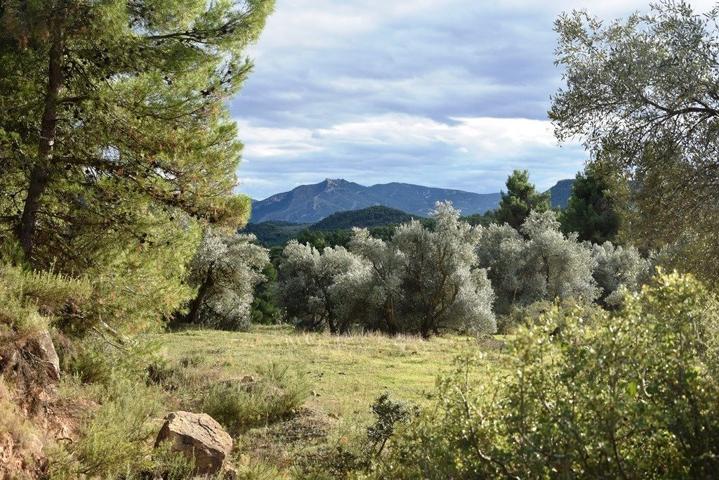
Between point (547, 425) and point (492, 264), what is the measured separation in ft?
137

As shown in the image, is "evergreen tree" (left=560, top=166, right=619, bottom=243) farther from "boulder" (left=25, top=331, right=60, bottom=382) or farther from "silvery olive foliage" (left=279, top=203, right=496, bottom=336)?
"boulder" (left=25, top=331, right=60, bottom=382)

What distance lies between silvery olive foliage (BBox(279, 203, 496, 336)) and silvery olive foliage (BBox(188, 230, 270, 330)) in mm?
6520

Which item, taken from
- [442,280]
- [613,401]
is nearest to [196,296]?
[613,401]

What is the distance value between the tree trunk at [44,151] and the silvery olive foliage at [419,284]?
24.8m

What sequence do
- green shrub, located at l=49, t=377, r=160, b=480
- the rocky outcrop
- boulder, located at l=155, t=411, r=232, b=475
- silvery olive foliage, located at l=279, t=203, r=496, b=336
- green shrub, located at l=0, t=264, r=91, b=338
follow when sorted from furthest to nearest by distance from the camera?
silvery olive foliage, located at l=279, t=203, r=496, b=336
boulder, located at l=155, t=411, r=232, b=475
green shrub, located at l=0, t=264, r=91, b=338
the rocky outcrop
green shrub, located at l=49, t=377, r=160, b=480

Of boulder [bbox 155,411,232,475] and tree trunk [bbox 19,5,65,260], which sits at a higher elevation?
tree trunk [bbox 19,5,65,260]

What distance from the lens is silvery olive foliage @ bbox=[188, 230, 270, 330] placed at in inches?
1490

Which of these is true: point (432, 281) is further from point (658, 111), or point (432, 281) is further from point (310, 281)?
point (658, 111)

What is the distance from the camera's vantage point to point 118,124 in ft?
33.1

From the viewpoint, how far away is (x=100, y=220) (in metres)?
10.3

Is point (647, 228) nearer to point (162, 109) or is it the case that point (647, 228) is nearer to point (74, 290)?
point (162, 109)

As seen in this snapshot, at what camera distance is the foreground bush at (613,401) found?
3.91 m

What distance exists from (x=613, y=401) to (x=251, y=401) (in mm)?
8290

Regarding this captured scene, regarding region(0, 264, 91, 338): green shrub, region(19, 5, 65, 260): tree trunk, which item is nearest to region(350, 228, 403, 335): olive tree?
region(19, 5, 65, 260): tree trunk
